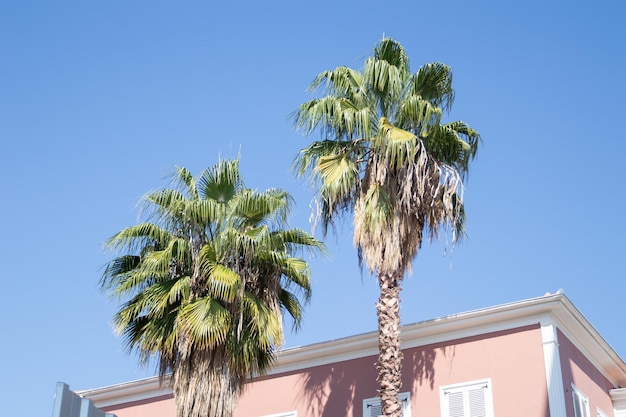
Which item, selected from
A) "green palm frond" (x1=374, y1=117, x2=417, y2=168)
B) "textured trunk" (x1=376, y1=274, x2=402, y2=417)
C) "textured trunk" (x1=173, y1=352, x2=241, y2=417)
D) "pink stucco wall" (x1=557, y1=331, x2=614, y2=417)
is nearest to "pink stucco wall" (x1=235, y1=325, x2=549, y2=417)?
"pink stucco wall" (x1=557, y1=331, x2=614, y2=417)

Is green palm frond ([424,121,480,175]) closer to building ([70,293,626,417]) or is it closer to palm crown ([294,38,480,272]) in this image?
palm crown ([294,38,480,272])

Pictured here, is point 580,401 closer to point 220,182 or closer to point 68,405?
point 220,182

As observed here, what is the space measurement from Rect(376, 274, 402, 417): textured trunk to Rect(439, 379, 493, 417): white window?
2.55 m

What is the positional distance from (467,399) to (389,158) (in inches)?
217

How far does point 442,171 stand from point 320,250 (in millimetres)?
3158

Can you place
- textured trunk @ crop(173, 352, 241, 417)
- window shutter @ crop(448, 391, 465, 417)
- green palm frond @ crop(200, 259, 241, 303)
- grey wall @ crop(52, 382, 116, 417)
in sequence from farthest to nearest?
window shutter @ crop(448, 391, 465, 417), green palm frond @ crop(200, 259, 241, 303), textured trunk @ crop(173, 352, 241, 417), grey wall @ crop(52, 382, 116, 417)

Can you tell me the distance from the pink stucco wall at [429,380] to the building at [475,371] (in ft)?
0.07

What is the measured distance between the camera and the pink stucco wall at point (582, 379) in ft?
58.9

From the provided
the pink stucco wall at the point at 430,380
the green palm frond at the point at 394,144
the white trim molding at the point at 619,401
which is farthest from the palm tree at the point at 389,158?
the white trim molding at the point at 619,401

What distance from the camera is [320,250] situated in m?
17.6

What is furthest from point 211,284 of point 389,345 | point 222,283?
point 389,345

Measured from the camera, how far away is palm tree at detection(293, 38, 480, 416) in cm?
1736

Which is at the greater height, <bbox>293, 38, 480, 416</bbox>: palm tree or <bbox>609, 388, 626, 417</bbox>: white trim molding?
<bbox>293, 38, 480, 416</bbox>: palm tree

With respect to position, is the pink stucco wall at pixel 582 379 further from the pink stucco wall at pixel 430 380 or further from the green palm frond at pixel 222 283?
the green palm frond at pixel 222 283
